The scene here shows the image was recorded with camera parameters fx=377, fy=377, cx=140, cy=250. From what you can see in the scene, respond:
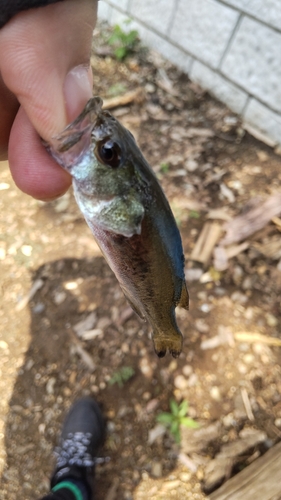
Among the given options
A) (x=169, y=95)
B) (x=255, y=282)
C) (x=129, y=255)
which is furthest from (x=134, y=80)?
(x=129, y=255)

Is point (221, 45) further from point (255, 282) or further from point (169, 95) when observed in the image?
point (255, 282)

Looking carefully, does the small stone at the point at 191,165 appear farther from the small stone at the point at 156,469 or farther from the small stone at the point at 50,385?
the small stone at the point at 156,469

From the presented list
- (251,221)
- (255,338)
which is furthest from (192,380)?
(251,221)

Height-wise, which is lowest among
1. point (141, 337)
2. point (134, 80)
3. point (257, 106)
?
point (141, 337)

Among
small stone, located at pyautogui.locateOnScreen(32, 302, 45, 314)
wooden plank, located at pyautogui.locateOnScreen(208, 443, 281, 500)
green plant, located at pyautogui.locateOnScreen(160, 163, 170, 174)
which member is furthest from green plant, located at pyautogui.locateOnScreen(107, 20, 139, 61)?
wooden plank, located at pyautogui.locateOnScreen(208, 443, 281, 500)

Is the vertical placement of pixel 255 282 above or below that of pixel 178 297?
below

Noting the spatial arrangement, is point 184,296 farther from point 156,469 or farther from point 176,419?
point 156,469

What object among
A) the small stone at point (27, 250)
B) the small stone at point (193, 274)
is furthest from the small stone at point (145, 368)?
the small stone at point (27, 250)
